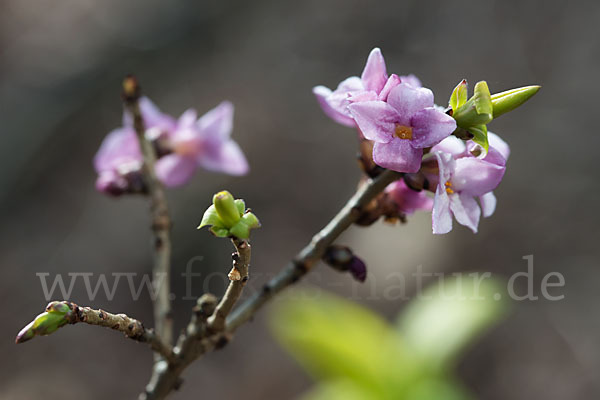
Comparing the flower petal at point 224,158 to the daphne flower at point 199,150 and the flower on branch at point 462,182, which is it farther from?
the flower on branch at point 462,182

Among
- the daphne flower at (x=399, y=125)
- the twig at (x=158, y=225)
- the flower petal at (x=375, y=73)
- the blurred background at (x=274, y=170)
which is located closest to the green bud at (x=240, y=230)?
the daphne flower at (x=399, y=125)

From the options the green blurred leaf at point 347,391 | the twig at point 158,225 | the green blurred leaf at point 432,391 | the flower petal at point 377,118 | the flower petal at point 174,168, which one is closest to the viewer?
the flower petal at point 377,118

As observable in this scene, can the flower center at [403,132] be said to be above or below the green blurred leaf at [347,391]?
above

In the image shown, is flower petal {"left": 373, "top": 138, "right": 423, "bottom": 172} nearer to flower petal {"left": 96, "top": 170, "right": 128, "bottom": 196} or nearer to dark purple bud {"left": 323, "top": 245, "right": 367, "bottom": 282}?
dark purple bud {"left": 323, "top": 245, "right": 367, "bottom": 282}

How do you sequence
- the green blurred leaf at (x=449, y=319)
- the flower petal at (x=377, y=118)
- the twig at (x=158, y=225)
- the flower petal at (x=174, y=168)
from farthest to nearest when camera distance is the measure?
the green blurred leaf at (x=449, y=319) → the flower petal at (x=174, y=168) → the twig at (x=158, y=225) → the flower petal at (x=377, y=118)

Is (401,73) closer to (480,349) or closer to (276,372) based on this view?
(480,349)

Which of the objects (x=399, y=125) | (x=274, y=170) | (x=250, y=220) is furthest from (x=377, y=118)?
(x=274, y=170)

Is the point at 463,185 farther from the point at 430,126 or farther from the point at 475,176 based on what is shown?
the point at 430,126

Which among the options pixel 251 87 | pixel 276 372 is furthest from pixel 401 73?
pixel 276 372
